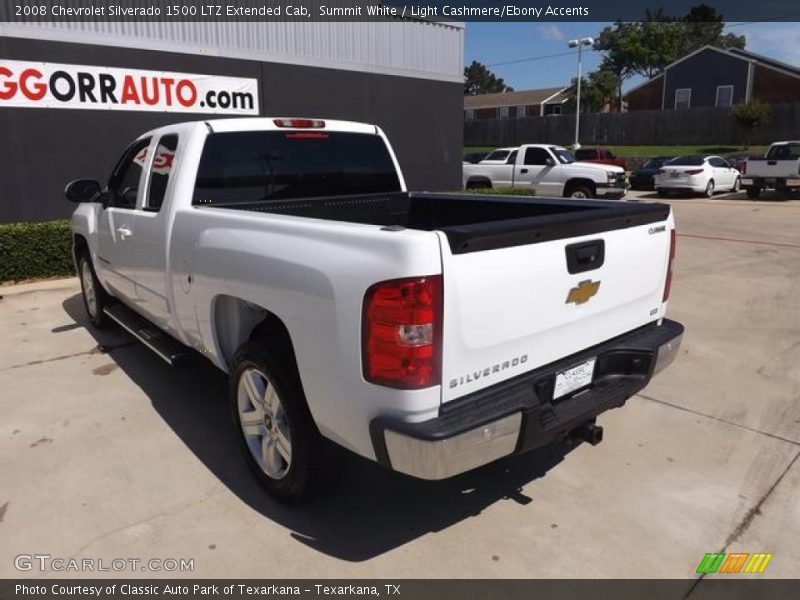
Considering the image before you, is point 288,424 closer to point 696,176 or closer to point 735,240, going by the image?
point 735,240

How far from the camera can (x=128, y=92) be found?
10734mm

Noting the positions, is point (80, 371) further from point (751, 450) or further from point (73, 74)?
point (73, 74)

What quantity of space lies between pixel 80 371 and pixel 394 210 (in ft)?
9.60

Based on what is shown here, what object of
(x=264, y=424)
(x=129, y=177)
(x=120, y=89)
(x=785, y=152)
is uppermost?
(x=120, y=89)

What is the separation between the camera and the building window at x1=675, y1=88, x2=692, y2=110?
4756cm

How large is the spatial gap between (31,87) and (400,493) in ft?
31.6

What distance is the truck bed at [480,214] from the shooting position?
98.3 inches

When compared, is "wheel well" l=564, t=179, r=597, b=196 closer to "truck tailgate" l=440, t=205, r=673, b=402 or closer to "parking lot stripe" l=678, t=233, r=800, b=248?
"parking lot stripe" l=678, t=233, r=800, b=248

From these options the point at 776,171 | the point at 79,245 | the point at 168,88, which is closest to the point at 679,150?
the point at 776,171

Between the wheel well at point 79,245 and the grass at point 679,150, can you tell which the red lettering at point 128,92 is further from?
the grass at point 679,150

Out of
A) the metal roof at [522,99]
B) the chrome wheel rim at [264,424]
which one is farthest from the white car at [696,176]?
the metal roof at [522,99]

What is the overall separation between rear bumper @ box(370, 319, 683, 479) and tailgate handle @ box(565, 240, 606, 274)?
0.43 meters

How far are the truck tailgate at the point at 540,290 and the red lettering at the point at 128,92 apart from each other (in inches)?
393

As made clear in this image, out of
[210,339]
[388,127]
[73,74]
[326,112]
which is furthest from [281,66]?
[210,339]
